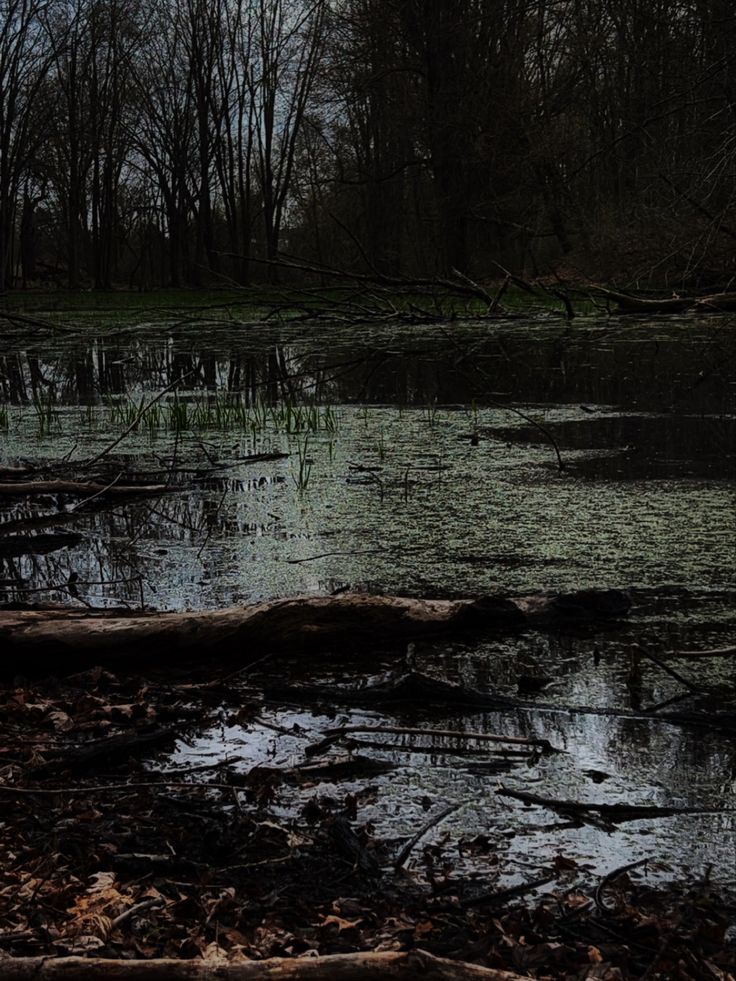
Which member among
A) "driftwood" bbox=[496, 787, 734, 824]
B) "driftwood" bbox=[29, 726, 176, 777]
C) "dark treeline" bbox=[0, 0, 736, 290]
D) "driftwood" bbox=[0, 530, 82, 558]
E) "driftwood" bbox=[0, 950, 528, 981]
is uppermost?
"dark treeline" bbox=[0, 0, 736, 290]

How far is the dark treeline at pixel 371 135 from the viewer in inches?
485

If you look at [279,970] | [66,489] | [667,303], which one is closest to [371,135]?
[667,303]

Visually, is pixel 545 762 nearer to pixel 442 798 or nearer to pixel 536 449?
pixel 442 798

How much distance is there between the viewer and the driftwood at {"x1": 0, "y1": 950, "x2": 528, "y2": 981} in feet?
4.87

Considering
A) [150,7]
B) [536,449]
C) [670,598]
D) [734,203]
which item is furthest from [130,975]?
[150,7]

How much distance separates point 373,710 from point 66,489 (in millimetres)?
2491

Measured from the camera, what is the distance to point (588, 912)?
1.92 metres

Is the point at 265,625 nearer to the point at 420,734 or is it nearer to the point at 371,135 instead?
the point at 420,734

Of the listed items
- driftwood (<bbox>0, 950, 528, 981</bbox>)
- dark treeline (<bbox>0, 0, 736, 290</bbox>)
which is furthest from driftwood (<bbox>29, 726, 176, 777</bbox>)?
→ dark treeline (<bbox>0, 0, 736, 290</bbox>)

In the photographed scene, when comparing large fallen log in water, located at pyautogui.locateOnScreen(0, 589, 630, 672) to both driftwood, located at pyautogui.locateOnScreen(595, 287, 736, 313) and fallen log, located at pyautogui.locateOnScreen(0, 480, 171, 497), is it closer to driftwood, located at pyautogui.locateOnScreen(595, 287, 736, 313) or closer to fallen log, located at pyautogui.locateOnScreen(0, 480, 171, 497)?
fallen log, located at pyautogui.locateOnScreen(0, 480, 171, 497)

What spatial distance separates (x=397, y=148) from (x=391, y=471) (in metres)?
21.8

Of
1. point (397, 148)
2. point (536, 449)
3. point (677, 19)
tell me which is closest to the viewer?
point (536, 449)

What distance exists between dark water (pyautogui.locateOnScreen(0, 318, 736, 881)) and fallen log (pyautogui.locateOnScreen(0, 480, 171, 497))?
3.7 inches

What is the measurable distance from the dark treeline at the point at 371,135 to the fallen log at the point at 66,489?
4135 mm
